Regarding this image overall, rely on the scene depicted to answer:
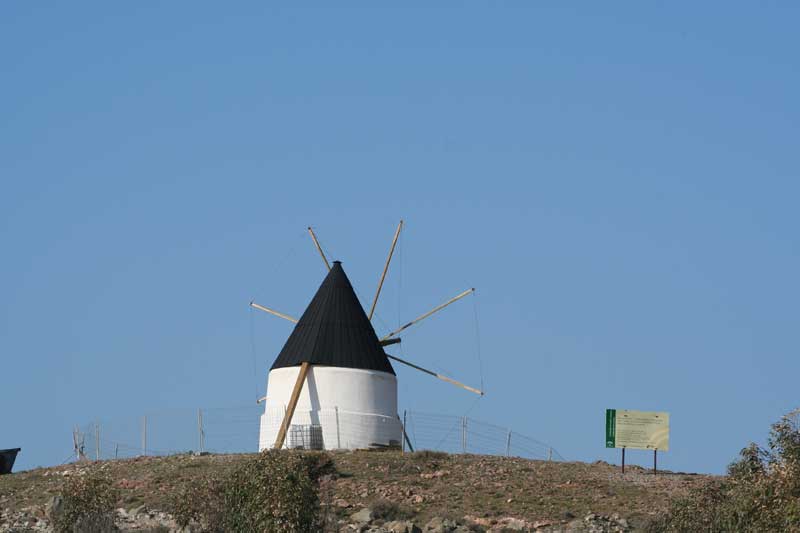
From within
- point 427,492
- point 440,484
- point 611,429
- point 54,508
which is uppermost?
point 611,429

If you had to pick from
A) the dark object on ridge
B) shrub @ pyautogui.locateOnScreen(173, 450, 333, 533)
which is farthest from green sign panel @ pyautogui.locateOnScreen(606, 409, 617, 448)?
the dark object on ridge

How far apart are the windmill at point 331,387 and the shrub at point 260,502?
35.1 feet

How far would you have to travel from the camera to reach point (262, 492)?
107ft

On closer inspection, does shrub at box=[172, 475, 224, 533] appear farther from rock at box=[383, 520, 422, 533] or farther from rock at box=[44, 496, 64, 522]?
rock at box=[383, 520, 422, 533]

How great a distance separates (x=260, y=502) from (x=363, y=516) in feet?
15.8

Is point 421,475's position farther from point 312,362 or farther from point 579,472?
point 312,362

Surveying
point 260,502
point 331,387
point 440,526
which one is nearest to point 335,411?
point 331,387

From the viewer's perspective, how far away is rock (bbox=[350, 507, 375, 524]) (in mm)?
36562

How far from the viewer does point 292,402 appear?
47.1 m

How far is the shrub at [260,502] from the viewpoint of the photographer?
106 feet

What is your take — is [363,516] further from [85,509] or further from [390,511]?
[85,509]

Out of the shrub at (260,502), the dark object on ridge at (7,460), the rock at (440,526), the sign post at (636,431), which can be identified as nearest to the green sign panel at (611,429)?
the sign post at (636,431)

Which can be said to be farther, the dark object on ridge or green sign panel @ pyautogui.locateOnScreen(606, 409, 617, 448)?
the dark object on ridge

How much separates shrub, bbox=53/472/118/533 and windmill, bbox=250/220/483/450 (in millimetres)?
9815
